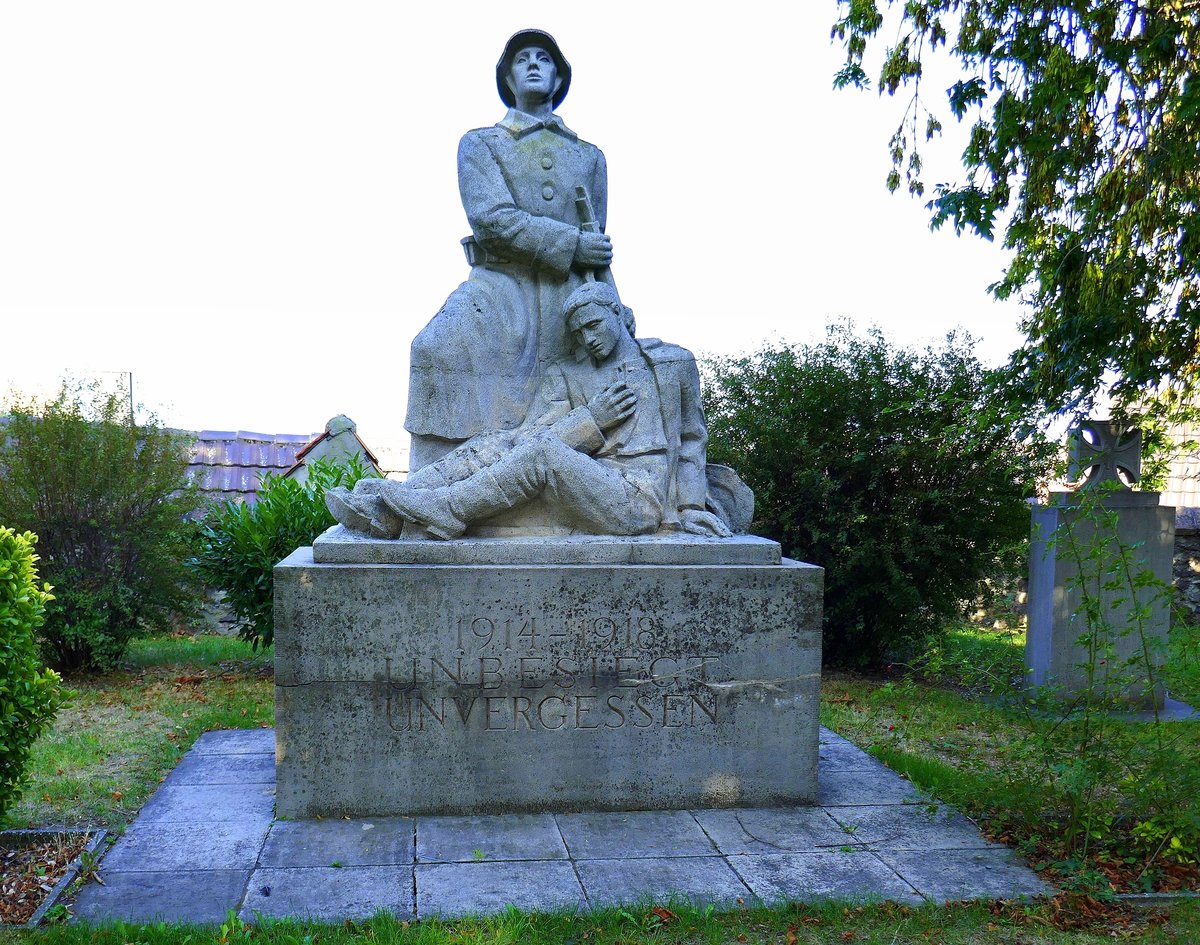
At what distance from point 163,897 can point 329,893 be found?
53cm

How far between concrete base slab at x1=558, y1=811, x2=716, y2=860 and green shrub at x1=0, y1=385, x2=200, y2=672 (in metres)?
4.95

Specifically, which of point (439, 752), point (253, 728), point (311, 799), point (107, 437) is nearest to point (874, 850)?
point (439, 752)

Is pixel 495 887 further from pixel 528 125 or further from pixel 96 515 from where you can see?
pixel 96 515

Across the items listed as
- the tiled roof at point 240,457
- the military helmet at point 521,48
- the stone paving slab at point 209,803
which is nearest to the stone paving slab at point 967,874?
the stone paving slab at point 209,803

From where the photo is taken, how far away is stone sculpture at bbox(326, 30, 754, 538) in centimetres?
438

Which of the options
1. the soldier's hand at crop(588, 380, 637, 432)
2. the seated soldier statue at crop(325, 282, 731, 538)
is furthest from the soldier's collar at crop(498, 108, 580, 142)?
the soldier's hand at crop(588, 380, 637, 432)

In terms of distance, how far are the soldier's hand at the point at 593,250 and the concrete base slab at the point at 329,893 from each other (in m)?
2.80

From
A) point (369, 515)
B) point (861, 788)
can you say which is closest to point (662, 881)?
point (861, 788)

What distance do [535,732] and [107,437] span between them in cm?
516

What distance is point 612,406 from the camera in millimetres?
4586

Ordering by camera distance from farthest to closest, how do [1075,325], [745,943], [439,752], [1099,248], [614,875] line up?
[1099,248], [1075,325], [439,752], [614,875], [745,943]

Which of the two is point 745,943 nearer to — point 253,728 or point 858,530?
point 253,728

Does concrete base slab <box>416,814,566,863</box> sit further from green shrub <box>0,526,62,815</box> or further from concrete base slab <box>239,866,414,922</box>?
green shrub <box>0,526,62,815</box>

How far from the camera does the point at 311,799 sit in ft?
13.5
